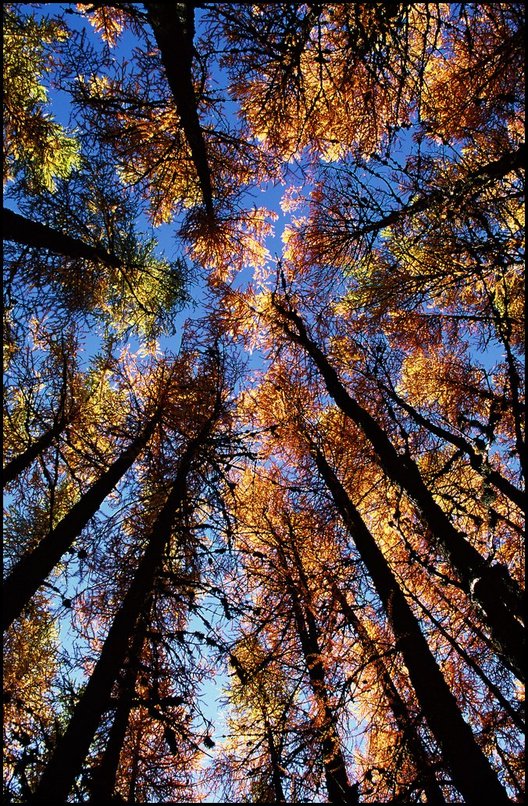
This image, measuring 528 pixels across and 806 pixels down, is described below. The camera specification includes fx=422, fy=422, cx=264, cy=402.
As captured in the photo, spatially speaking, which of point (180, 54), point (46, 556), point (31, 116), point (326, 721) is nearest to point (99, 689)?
point (46, 556)

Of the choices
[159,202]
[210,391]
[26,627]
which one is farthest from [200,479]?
[159,202]

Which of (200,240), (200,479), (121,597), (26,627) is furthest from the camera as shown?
(200,240)

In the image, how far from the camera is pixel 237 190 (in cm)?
807

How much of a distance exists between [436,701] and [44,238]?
6868 mm

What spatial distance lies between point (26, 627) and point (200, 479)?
14.8 ft

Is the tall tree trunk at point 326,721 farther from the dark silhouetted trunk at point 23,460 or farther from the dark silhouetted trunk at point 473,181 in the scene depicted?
the dark silhouetted trunk at point 473,181

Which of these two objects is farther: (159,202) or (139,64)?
(159,202)

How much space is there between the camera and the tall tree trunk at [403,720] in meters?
3.89

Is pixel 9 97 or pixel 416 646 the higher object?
pixel 9 97

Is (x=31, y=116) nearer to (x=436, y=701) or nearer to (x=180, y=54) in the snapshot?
(x=180, y=54)

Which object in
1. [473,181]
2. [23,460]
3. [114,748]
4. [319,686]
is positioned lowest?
[114,748]

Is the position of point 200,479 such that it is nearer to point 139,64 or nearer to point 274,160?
point 274,160

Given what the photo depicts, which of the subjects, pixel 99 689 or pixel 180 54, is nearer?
pixel 99 689

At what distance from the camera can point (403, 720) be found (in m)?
5.48
